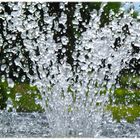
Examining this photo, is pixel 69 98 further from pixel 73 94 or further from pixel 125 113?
pixel 73 94

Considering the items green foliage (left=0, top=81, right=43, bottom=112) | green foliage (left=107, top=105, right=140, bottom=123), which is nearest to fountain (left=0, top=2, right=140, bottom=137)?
green foliage (left=0, top=81, right=43, bottom=112)

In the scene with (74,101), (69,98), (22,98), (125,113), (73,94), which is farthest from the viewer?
(22,98)

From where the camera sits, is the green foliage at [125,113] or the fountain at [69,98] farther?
the green foliage at [125,113]

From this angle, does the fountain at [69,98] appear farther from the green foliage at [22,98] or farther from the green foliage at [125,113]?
the green foliage at [125,113]

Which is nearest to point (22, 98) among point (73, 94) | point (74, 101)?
point (73, 94)

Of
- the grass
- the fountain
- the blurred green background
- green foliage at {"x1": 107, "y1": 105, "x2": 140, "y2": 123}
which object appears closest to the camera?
the fountain

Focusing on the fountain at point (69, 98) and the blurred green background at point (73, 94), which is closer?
the fountain at point (69, 98)

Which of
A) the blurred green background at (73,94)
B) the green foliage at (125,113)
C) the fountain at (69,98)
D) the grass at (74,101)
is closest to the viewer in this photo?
the fountain at (69,98)

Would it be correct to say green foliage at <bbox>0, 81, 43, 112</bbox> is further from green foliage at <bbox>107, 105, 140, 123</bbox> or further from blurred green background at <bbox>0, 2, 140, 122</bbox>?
green foliage at <bbox>107, 105, 140, 123</bbox>

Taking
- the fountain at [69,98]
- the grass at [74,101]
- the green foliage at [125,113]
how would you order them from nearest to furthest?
1. the fountain at [69,98]
2. the green foliage at [125,113]
3. the grass at [74,101]

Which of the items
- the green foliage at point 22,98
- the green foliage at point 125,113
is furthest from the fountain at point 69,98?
the green foliage at point 125,113

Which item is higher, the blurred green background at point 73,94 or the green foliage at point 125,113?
the blurred green background at point 73,94

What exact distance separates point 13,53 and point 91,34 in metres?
4.58

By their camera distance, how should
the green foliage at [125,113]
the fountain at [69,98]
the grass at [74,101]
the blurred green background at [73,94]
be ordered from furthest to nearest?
the blurred green background at [73,94], the grass at [74,101], the green foliage at [125,113], the fountain at [69,98]
